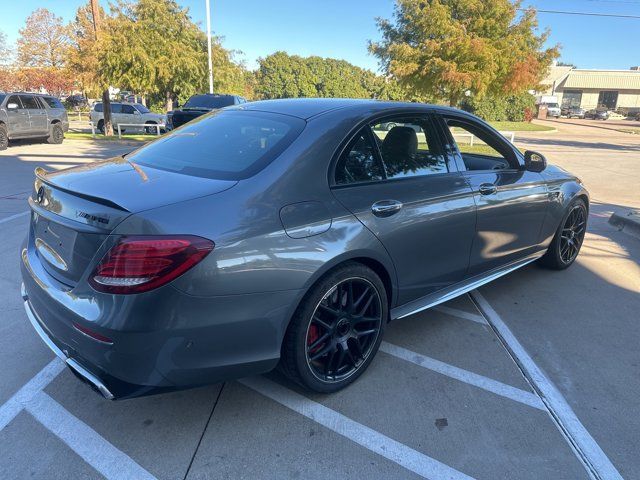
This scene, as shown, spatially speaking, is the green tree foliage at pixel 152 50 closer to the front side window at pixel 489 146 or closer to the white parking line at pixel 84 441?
the front side window at pixel 489 146

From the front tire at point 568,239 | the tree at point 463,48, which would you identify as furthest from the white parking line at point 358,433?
the tree at point 463,48

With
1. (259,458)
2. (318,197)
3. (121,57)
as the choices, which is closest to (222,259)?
(318,197)

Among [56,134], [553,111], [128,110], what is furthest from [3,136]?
[553,111]

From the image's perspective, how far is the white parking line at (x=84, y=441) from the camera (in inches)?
89.0

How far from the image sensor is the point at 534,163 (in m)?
4.39

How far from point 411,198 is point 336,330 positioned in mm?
990

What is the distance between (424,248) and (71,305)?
212 centimetres

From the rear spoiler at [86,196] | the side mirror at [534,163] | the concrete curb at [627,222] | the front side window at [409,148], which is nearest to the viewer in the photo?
the rear spoiler at [86,196]

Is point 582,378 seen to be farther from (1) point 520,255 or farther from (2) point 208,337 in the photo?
(2) point 208,337

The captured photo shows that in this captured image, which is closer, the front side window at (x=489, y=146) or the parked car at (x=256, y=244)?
the parked car at (x=256, y=244)

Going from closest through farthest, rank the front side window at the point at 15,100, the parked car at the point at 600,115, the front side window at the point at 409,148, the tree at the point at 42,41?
the front side window at the point at 409,148 → the front side window at the point at 15,100 → the tree at the point at 42,41 → the parked car at the point at 600,115

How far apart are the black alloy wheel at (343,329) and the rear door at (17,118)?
1585cm

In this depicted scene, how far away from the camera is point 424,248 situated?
3.24 metres

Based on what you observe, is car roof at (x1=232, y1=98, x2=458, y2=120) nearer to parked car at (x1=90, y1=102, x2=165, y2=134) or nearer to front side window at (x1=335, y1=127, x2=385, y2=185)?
front side window at (x1=335, y1=127, x2=385, y2=185)
